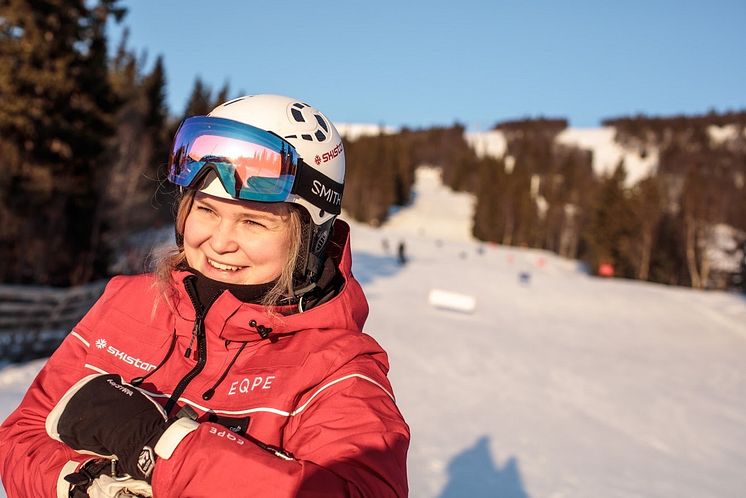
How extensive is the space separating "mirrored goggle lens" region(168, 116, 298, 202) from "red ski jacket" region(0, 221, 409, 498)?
0.36 metres

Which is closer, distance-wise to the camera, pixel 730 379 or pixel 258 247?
pixel 258 247

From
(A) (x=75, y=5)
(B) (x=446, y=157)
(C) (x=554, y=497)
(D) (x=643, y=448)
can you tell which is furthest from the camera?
(B) (x=446, y=157)

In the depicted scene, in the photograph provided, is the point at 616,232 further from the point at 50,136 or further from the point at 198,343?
the point at 198,343

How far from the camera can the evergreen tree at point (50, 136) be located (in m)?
12.2

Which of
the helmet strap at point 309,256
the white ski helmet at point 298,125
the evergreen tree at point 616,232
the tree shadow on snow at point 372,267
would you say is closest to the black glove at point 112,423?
the helmet strap at point 309,256

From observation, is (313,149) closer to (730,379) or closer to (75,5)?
(75,5)

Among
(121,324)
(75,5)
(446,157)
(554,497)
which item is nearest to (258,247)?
(121,324)

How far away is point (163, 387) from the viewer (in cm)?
172

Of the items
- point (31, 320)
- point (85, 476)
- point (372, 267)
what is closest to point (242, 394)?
point (85, 476)

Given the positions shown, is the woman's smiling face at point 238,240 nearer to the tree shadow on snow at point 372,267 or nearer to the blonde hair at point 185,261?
the blonde hair at point 185,261

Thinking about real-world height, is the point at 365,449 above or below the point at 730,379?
above

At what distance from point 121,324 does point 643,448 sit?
911 centimetres

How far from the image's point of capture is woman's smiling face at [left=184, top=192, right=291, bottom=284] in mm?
1781

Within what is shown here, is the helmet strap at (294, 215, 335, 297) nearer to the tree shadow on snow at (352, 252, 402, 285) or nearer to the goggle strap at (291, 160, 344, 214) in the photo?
the goggle strap at (291, 160, 344, 214)
